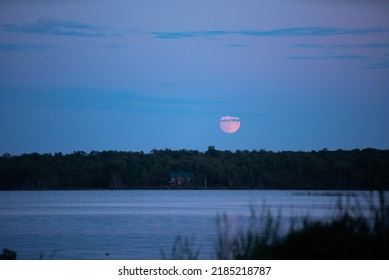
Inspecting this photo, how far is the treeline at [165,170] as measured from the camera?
81.0 meters

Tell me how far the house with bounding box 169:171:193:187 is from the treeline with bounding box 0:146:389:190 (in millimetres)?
583

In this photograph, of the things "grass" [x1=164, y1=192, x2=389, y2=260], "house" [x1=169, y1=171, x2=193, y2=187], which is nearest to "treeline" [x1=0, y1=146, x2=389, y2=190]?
"house" [x1=169, y1=171, x2=193, y2=187]

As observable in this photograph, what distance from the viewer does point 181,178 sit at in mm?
97250

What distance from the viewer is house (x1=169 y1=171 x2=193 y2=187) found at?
Result: 9694 cm

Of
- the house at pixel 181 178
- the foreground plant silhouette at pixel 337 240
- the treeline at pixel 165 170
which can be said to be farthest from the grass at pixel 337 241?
the house at pixel 181 178

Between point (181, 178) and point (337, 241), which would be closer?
point (337, 241)

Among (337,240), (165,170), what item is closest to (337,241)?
(337,240)

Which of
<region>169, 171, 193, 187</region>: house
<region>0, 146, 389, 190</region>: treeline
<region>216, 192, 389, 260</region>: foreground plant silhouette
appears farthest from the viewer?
<region>169, 171, 193, 187</region>: house

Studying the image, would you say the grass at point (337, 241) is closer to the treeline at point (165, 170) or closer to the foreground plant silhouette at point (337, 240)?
the foreground plant silhouette at point (337, 240)

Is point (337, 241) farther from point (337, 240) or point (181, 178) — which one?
point (181, 178)

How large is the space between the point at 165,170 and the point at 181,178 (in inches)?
93.8

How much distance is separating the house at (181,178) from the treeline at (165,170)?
0.58 m

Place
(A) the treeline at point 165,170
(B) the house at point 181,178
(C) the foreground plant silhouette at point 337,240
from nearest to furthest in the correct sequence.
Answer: (C) the foreground plant silhouette at point 337,240
(A) the treeline at point 165,170
(B) the house at point 181,178

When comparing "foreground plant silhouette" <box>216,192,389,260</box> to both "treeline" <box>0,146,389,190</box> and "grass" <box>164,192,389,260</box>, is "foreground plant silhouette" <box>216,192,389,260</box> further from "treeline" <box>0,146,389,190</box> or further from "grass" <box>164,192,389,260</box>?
"treeline" <box>0,146,389,190</box>
